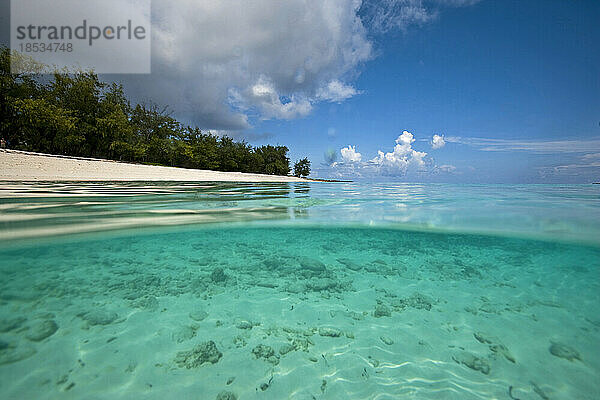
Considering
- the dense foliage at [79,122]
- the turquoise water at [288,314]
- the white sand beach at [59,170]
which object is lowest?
the turquoise water at [288,314]

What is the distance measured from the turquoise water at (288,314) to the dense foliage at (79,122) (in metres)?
31.2

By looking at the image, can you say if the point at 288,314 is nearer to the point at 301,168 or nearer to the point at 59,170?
the point at 59,170

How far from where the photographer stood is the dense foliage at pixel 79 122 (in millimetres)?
27531

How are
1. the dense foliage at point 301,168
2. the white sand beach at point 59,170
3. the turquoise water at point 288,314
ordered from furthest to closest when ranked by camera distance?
the dense foliage at point 301,168 < the white sand beach at point 59,170 < the turquoise water at point 288,314

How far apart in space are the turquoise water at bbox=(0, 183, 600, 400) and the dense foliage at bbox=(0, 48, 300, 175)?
31160 millimetres

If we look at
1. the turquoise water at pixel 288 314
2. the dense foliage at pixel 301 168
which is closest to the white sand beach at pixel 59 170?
the turquoise water at pixel 288 314

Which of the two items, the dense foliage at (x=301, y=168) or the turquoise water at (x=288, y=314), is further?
the dense foliage at (x=301, y=168)

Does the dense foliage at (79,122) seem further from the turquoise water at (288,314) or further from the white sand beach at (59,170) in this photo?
the turquoise water at (288,314)

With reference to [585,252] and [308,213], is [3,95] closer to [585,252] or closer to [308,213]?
[308,213]

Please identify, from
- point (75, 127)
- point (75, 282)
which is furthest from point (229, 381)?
point (75, 127)

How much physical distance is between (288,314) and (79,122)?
4066 centimetres

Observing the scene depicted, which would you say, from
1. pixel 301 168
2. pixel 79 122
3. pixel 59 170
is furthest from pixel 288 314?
pixel 301 168

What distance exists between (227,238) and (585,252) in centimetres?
758

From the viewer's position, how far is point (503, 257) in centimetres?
498
